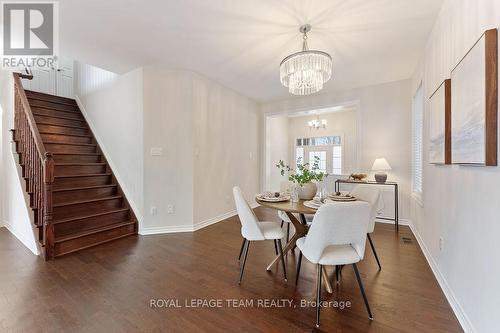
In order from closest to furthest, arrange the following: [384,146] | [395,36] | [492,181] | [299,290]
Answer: [492,181] < [299,290] < [395,36] < [384,146]

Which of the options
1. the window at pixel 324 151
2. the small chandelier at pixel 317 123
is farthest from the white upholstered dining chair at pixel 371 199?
the small chandelier at pixel 317 123

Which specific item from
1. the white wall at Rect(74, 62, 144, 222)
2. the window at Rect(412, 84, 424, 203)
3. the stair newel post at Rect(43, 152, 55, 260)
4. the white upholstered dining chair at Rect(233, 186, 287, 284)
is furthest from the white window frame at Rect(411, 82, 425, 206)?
the stair newel post at Rect(43, 152, 55, 260)

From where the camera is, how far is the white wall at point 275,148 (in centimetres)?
573

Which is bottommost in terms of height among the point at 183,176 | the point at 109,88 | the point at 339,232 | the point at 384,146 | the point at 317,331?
the point at 317,331

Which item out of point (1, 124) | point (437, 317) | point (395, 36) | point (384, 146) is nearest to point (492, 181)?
point (437, 317)

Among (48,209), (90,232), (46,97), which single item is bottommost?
(90,232)

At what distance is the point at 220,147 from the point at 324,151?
3.92 meters

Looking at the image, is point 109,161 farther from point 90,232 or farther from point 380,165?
point 380,165

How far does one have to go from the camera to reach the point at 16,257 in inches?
105

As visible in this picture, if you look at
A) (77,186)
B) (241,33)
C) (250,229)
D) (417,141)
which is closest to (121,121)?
(77,186)

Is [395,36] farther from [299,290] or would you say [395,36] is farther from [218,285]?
[218,285]

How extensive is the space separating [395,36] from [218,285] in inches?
134

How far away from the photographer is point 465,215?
1636 millimetres

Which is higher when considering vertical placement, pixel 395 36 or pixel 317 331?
pixel 395 36
